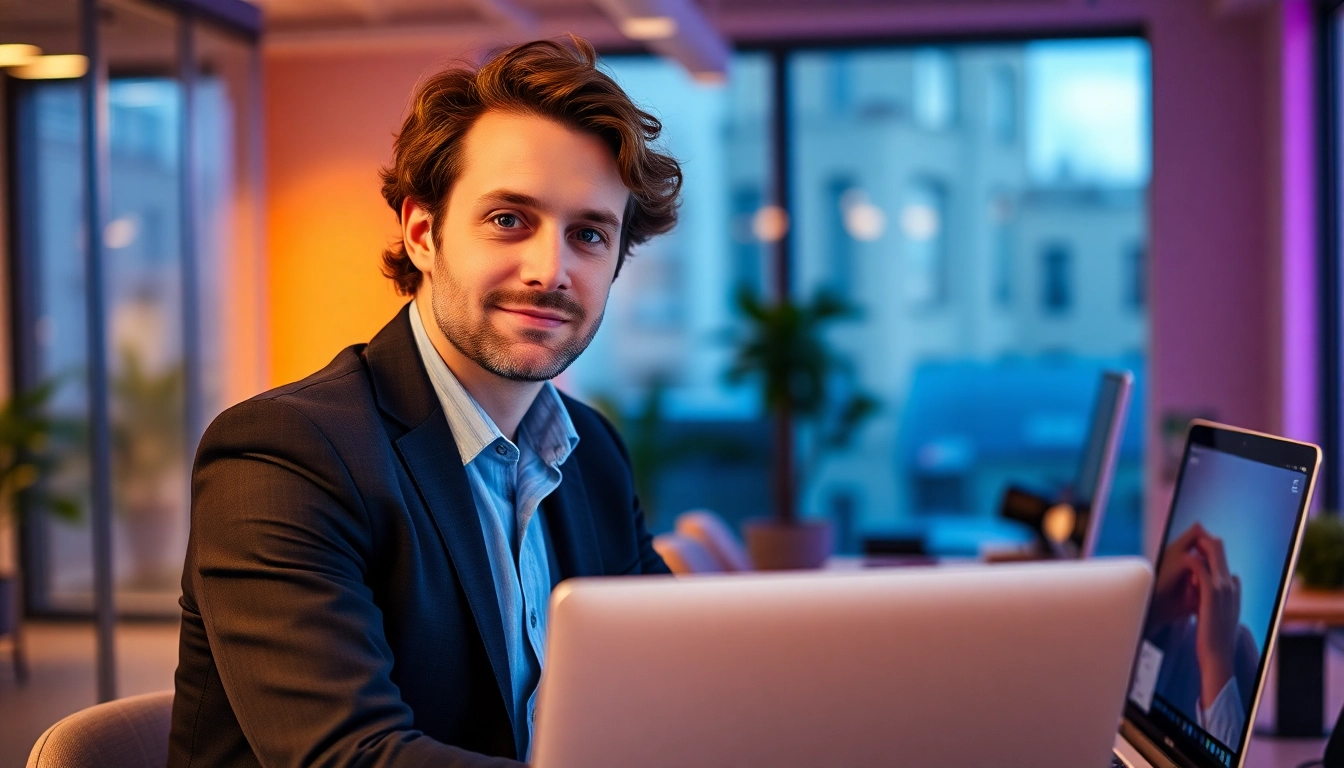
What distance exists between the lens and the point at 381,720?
3.87 feet

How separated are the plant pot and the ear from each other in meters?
4.93

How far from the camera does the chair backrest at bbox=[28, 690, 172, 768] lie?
144cm

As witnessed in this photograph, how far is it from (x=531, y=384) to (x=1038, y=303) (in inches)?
227

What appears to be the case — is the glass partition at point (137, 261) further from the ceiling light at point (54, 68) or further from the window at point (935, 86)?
the window at point (935, 86)

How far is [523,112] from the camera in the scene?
1626 mm

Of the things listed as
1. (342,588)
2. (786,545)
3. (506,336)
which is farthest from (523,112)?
(786,545)

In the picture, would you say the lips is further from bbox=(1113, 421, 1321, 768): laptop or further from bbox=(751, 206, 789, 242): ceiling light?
bbox=(751, 206, 789, 242): ceiling light

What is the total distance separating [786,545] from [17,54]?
14.5ft

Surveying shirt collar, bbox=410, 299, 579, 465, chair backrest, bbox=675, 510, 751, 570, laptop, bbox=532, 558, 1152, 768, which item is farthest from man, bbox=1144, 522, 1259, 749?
chair backrest, bbox=675, 510, 751, 570

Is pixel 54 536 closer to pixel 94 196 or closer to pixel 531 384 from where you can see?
pixel 94 196

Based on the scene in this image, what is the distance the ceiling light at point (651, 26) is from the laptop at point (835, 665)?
12.0 ft

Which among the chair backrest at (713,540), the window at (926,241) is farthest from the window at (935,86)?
the chair backrest at (713,540)

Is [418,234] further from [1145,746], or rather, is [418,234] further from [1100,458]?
[1100,458]

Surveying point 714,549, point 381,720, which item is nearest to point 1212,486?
point 381,720
